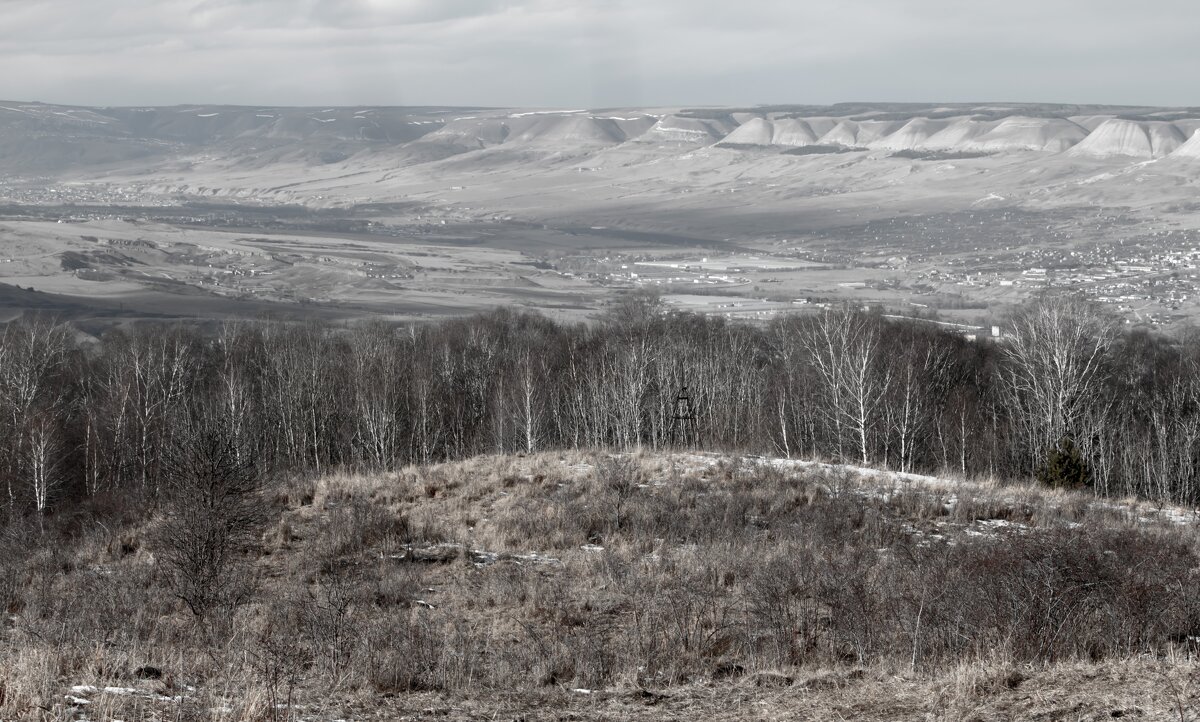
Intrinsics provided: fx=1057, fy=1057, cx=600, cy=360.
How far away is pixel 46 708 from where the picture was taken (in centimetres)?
707

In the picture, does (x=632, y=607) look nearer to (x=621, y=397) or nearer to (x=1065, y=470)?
(x=1065, y=470)

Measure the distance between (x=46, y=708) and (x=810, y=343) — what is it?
46.7m

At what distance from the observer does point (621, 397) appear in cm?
4581

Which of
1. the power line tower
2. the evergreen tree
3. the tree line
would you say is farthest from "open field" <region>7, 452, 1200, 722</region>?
the power line tower

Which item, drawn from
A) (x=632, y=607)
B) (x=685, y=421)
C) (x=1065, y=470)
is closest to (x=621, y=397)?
(x=685, y=421)

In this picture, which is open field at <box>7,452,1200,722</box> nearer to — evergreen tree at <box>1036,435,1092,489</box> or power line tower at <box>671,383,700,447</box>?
evergreen tree at <box>1036,435,1092,489</box>

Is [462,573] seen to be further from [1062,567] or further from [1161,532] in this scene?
[1161,532]

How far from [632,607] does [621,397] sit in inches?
1302

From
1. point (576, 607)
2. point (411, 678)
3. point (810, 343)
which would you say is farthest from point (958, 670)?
point (810, 343)

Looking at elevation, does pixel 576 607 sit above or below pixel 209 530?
below

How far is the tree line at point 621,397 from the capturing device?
131 feet

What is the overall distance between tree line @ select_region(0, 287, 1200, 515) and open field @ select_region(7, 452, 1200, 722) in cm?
1611

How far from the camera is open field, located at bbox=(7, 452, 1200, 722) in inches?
316

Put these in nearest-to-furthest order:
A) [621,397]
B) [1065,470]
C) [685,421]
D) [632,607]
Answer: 1. [632,607]
2. [1065,470]
3. [621,397]
4. [685,421]
